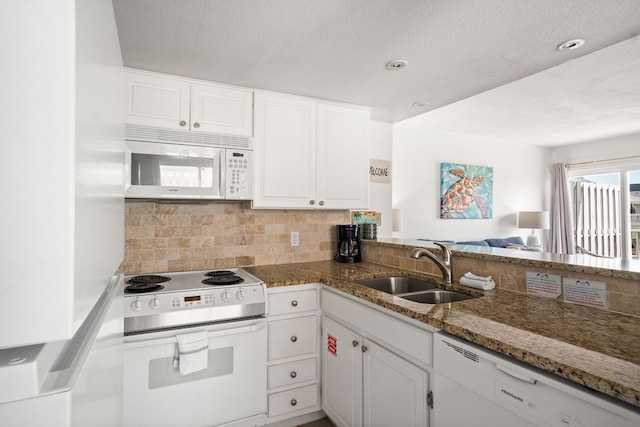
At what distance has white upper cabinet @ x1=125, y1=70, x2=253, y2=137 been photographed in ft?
6.86

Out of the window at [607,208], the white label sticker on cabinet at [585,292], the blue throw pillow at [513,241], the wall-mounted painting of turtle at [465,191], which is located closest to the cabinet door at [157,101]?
the white label sticker on cabinet at [585,292]

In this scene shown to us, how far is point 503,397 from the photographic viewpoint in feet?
3.41

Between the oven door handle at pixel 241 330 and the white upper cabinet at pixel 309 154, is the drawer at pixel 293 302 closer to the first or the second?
the oven door handle at pixel 241 330

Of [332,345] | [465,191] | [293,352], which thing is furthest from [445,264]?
[465,191]

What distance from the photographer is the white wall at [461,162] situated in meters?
4.73

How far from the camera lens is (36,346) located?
48 centimetres

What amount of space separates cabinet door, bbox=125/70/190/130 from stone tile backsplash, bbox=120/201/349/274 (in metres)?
0.59

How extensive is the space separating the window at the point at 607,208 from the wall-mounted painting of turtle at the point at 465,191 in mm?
1846

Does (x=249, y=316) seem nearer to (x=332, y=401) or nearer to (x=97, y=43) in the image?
(x=332, y=401)

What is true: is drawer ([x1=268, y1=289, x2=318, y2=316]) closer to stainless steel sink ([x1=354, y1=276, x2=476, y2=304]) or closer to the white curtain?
stainless steel sink ([x1=354, y1=276, x2=476, y2=304])

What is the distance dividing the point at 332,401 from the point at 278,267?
1010 mm

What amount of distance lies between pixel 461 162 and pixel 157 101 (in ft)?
14.7

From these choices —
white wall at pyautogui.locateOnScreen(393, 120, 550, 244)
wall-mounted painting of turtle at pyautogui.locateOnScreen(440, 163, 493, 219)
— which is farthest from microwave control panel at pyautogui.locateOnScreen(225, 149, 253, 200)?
wall-mounted painting of turtle at pyautogui.locateOnScreen(440, 163, 493, 219)

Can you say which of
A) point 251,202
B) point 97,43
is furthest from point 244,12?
point 251,202
